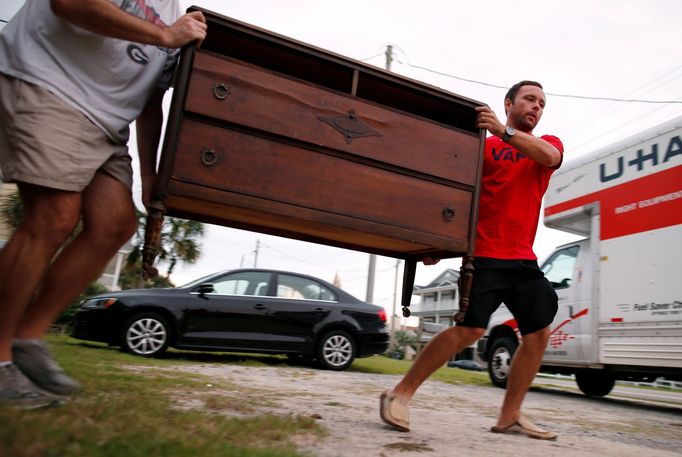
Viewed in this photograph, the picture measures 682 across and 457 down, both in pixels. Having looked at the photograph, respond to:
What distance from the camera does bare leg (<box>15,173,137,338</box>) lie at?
2.05 m

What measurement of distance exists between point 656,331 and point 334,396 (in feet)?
12.9

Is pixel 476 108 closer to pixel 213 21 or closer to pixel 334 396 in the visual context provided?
pixel 213 21

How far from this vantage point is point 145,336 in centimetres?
685

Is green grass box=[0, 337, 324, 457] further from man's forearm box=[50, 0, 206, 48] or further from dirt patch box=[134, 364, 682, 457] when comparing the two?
man's forearm box=[50, 0, 206, 48]

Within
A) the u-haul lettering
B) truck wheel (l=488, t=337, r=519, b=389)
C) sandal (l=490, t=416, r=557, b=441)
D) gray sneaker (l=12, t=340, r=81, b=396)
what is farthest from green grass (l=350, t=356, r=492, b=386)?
gray sneaker (l=12, t=340, r=81, b=396)

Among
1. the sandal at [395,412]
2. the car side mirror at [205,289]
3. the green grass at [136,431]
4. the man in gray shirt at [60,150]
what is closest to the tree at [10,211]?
the car side mirror at [205,289]

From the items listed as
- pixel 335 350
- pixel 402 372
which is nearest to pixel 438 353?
pixel 335 350

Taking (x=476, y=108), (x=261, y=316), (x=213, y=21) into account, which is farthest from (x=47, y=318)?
(x=261, y=316)

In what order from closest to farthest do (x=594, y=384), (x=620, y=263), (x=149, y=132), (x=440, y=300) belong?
1. (x=149, y=132)
2. (x=620, y=263)
3. (x=594, y=384)
4. (x=440, y=300)

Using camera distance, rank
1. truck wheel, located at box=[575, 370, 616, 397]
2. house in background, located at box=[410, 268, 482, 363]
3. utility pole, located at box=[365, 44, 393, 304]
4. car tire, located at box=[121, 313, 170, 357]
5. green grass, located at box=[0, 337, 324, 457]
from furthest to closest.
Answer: house in background, located at box=[410, 268, 482, 363]
utility pole, located at box=[365, 44, 393, 304]
truck wheel, located at box=[575, 370, 616, 397]
car tire, located at box=[121, 313, 170, 357]
green grass, located at box=[0, 337, 324, 457]

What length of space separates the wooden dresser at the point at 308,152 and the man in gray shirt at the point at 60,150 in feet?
0.75

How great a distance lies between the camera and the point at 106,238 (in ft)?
7.06

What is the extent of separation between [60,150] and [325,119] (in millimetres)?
1046

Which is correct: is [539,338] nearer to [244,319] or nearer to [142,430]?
[142,430]
